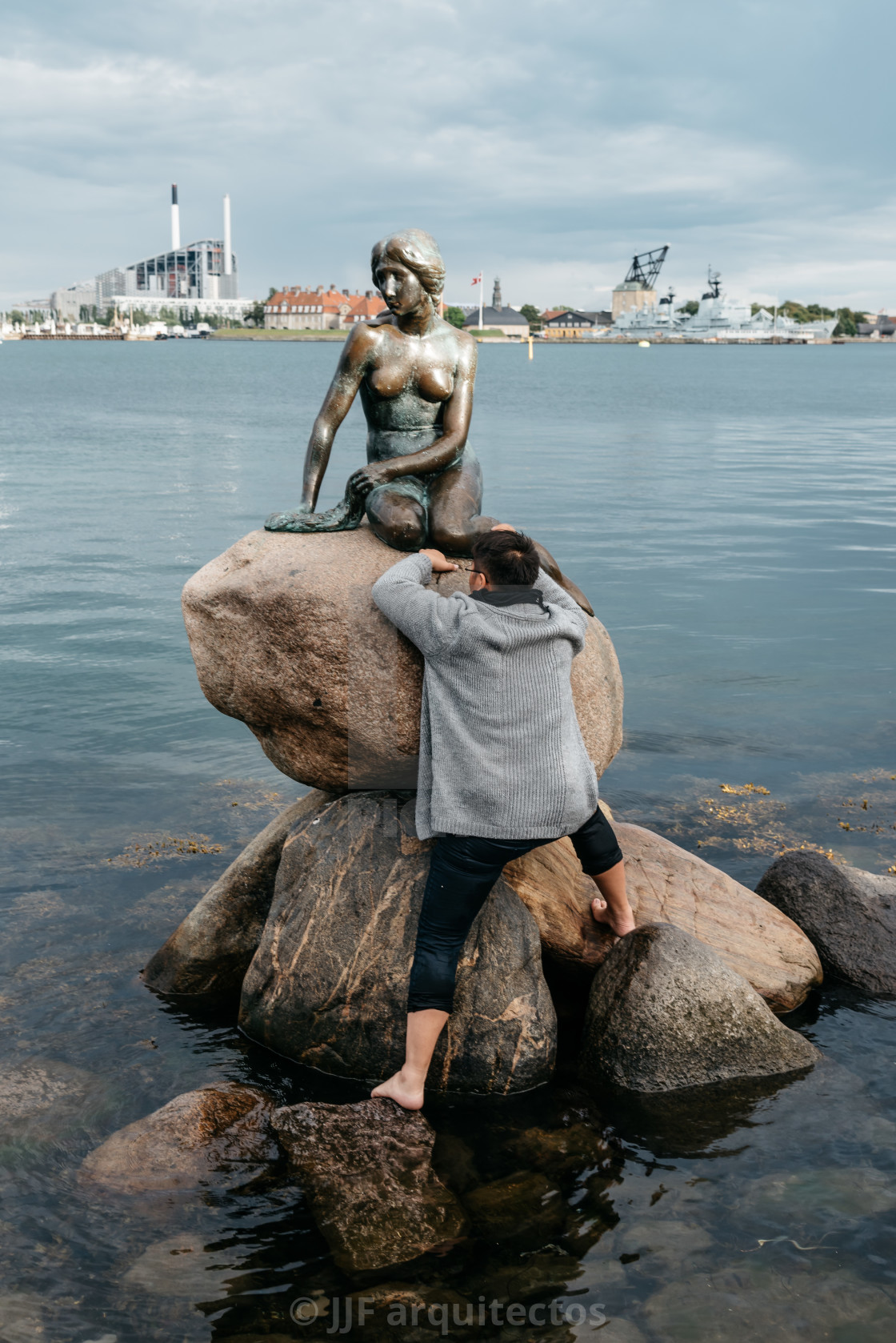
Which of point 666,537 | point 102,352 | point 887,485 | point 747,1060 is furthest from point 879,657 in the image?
point 102,352

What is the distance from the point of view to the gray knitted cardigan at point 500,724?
5.09 meters

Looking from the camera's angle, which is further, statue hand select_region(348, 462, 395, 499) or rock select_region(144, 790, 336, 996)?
rock select_region(144, 790, 336, 996)

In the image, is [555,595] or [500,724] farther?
[555,595]

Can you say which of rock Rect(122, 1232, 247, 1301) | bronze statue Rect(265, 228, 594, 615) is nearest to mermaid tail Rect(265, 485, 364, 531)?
bronze statue Rect(265, 228, 594, 615)

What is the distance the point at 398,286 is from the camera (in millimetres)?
6301

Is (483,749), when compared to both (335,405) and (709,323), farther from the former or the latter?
(709,323)

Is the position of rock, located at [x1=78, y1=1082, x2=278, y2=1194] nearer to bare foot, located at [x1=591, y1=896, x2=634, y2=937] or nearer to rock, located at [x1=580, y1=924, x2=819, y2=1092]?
rock, located at [x1=580, y1=924, x2=819, y2=1092]

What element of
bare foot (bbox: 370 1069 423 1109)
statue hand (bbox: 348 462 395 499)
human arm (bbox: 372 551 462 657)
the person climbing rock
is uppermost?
statue hand (bbox: 348 462 395 499)

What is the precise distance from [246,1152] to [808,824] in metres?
5.46

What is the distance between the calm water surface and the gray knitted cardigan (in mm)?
1511

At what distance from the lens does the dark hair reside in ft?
17.0

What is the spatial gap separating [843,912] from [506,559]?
3.43 meters

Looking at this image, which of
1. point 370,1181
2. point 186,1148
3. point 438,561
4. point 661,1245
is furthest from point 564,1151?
point 438,561

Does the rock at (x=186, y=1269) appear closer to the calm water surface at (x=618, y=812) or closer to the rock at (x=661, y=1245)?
the calm water surface at (x=618, y=812)
